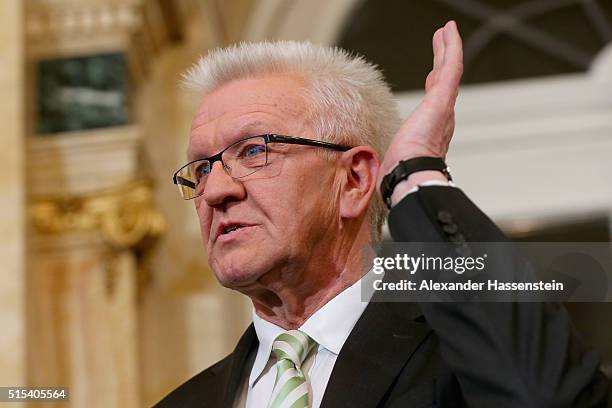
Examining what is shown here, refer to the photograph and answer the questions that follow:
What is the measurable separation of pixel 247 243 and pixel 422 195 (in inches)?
18.1

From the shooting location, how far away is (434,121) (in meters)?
2.07

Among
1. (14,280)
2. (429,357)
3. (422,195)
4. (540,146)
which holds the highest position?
(540,146)

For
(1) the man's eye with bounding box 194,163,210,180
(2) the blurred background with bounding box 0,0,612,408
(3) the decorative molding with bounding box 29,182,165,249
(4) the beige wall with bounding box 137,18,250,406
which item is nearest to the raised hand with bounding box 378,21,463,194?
(1) the man's eye with bounding box 194,163,210,180

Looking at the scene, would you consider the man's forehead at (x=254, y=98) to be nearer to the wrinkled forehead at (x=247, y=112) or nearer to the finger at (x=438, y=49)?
the wrinkled forehead at (x=247, y=112)

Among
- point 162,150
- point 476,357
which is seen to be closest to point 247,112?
point 476,357

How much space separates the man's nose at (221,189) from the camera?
2361 millimetres

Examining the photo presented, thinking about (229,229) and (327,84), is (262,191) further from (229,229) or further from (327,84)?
(327,84)

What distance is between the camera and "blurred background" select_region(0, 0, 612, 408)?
413 cm

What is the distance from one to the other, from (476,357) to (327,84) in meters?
0.81

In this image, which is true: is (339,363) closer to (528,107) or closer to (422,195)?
(422,195)

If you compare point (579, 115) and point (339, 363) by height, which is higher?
point (579, 115)

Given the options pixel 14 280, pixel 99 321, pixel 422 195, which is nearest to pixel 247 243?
pixel 422 195

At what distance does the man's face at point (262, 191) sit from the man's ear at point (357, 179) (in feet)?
0.13

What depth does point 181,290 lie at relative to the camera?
4828 mm
